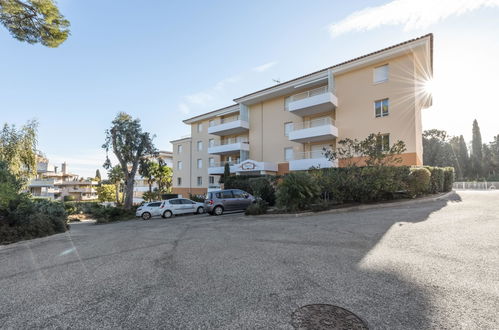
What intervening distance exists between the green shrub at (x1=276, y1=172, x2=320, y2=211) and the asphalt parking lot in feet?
14.9

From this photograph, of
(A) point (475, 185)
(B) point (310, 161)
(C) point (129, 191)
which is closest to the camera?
(B) point (310, 161)

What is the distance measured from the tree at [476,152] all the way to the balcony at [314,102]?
46.5 m

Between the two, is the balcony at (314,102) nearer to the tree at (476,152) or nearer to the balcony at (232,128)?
the balcony at (232,128)

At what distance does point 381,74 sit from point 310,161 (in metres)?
8.87

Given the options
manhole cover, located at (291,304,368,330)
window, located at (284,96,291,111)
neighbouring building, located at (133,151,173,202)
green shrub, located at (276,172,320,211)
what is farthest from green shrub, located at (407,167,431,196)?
neighbouring building, located at (133,151,173,202)

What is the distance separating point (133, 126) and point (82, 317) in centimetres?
2262

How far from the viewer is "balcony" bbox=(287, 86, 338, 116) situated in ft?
65.5

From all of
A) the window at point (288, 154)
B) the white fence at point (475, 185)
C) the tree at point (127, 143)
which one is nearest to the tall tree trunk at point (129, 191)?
the tree at point (127, 143)

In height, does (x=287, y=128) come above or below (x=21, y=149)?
above

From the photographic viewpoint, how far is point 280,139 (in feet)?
82.3

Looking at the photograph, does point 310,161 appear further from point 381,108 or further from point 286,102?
point 286,102

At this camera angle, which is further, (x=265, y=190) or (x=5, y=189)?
(x=265, y=190)

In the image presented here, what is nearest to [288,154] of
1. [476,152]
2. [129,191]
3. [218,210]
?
[218,210]

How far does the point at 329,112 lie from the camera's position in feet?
71.7
